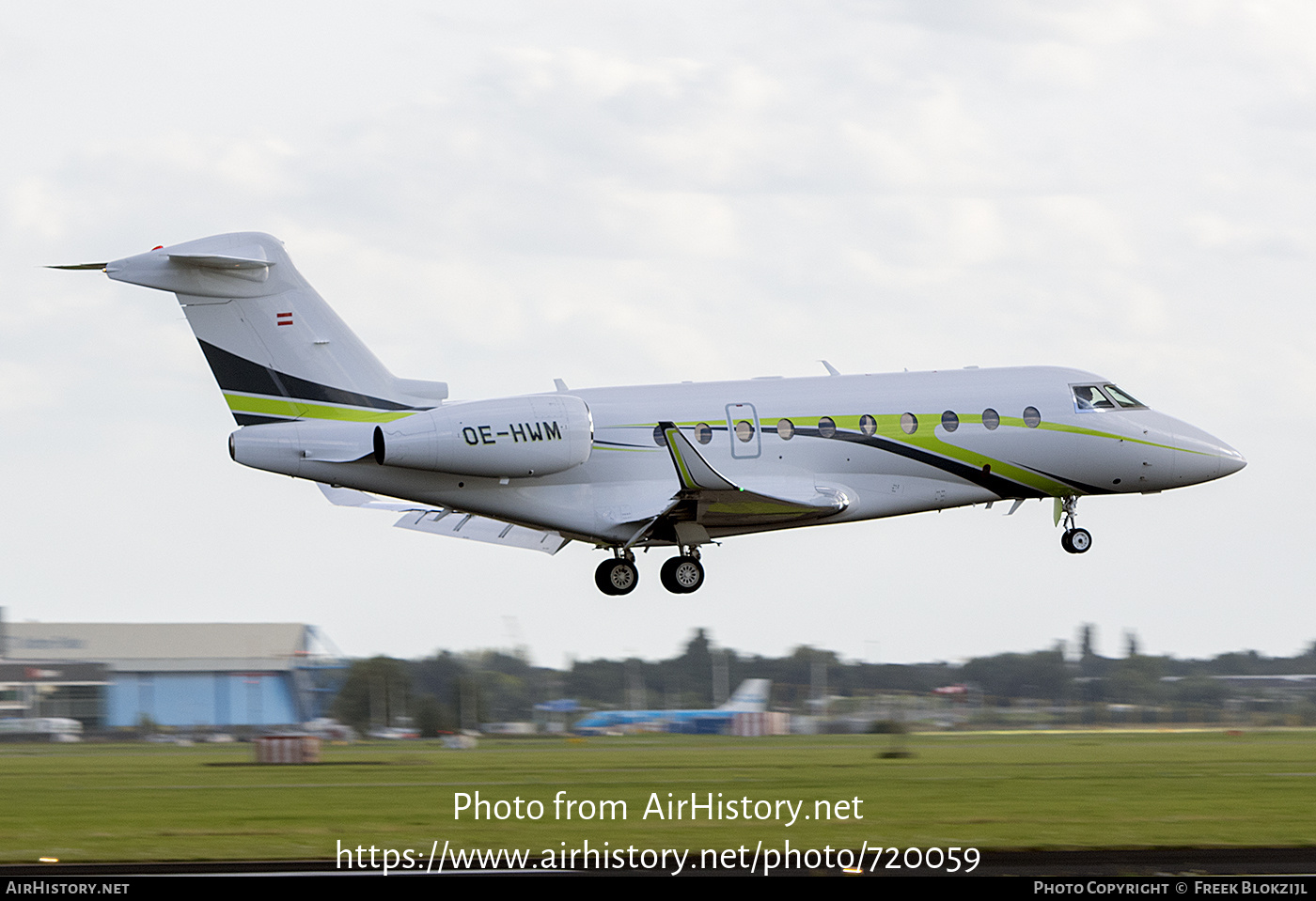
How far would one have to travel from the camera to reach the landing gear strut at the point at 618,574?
28.4m

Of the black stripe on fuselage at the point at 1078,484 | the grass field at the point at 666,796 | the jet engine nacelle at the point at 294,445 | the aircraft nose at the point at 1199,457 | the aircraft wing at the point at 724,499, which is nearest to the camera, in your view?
the grass field at the point at 666,796

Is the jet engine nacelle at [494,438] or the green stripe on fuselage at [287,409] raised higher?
the green stripe on fuselage at [287,409]

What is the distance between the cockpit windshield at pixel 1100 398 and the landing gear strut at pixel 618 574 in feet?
27.5

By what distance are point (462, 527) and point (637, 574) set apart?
3516 mm

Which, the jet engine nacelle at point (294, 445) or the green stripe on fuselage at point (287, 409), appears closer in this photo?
the jet engine nacelle at point (294, 445)

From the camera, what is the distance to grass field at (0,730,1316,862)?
64.8 ft

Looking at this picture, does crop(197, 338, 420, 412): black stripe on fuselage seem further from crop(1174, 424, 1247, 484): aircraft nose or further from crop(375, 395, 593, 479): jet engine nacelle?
crop(1174, 424, 1247, 484): aircraft nose


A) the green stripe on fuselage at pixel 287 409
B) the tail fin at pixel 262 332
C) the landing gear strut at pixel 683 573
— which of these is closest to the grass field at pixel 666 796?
the landing gear strut at pixel 683 573

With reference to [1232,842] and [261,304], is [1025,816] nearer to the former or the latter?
[1232,842]

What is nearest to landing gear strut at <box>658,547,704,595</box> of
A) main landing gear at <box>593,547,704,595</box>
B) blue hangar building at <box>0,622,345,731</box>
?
main landing gear at <box>593,547,704,595</box>

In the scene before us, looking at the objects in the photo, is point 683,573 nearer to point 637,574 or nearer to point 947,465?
point 637,574

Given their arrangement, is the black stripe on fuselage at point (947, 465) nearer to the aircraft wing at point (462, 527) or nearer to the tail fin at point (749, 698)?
the aircraft wing at point (462, 527)

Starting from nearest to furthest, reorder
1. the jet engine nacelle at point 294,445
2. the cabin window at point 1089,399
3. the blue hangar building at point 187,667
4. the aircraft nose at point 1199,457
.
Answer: the jet engine nacelle at point 294,445 < the cabin window at point 1089,399 < the aircraft nose at point 1199,457 < the blue hangar building at point 187,667
